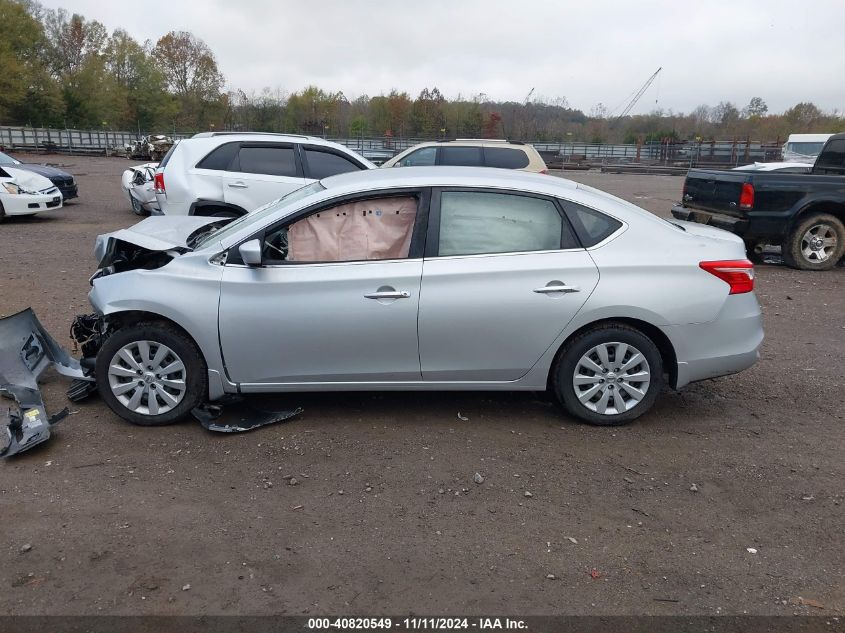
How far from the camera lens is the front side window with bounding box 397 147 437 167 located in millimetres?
12859

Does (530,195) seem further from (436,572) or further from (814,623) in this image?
(814,623)

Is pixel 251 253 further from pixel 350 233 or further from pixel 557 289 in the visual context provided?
pixel 557 289

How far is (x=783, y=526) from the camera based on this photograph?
355cm

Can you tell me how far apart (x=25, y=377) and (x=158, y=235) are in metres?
1.40

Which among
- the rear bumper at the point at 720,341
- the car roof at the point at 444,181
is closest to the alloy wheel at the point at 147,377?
the car roof at the point at 444,181

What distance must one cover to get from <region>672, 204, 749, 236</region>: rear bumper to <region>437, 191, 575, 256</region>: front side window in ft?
21.9

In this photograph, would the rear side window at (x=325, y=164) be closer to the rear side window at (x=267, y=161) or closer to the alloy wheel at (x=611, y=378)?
the rear side window at (x=267, y=161)

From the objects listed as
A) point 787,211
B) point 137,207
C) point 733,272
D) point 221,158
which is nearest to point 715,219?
point 787,211

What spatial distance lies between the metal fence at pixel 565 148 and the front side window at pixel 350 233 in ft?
126

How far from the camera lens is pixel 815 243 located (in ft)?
34.0

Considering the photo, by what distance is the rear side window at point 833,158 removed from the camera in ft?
38.7

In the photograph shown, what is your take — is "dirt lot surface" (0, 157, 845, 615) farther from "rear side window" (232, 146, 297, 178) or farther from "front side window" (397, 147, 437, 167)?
"front side window" (397, 147, 437, 167)

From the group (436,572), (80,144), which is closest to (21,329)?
(436,572)

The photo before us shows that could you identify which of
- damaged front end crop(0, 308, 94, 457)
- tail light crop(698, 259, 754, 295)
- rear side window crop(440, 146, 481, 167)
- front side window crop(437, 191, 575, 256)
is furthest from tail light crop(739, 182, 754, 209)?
damaged front end crop(0, 308, 94, 457)
